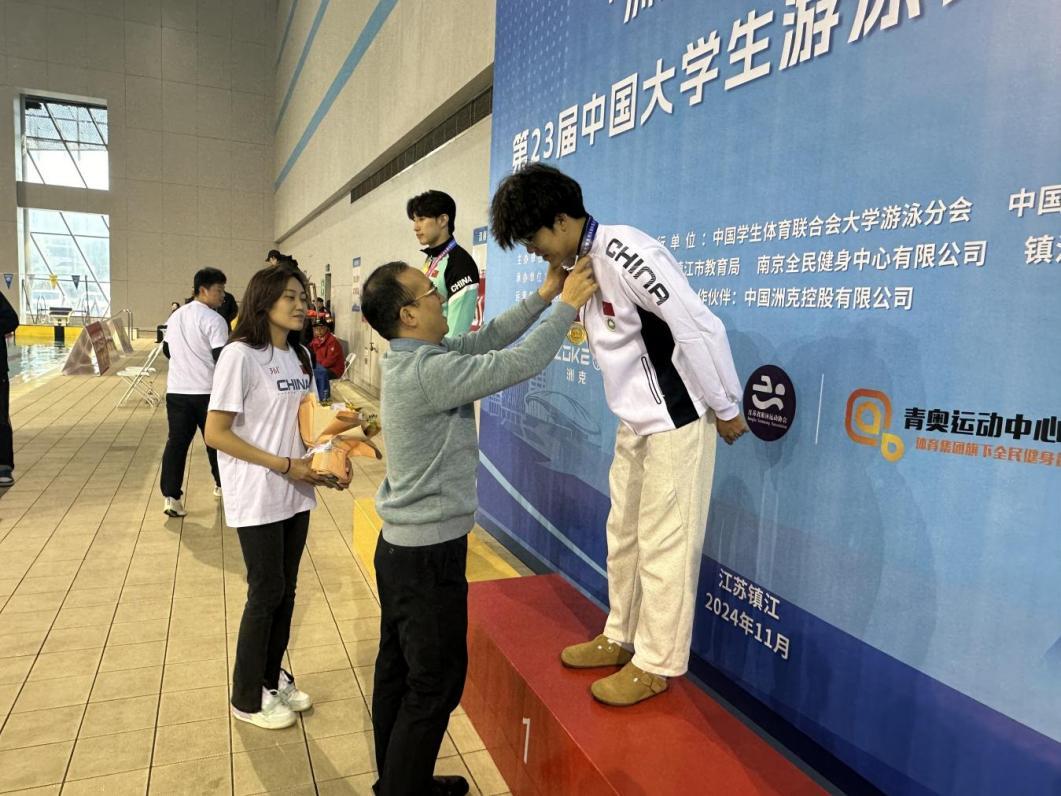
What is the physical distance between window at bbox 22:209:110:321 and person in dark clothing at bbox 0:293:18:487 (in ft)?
61.0

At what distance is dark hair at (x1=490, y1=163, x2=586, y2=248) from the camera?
1.76 m

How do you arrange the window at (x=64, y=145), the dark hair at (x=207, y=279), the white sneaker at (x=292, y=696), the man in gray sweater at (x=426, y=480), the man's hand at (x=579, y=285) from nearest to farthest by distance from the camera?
1. the man in gray sweater at (x=426, y=480)
2. the man's hand at (x=579, y=285)
3. the white sneaker at (x=292, y=696)
4. the dark hair at (x=207, y=279)
5. the window at (x=64, y=145)

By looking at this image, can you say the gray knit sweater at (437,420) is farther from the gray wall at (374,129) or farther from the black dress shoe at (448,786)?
the gray wall at (374,129)

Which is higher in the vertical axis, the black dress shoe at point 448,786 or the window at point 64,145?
the window at point 64,145

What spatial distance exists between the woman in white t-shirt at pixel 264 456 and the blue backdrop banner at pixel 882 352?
1.41m

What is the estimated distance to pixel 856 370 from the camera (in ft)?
5.87

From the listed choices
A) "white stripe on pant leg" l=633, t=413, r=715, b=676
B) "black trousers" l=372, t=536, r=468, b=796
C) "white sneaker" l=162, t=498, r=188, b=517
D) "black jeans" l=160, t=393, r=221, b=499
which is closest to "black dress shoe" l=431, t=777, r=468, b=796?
"black trousers" l=372, t=536, r=468, b=796

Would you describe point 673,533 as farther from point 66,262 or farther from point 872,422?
point 66,262

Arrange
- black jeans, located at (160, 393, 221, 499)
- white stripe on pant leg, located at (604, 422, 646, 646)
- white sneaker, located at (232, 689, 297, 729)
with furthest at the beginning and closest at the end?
black jeans, located at (160, 393, 221, 499) → white sneaker, located at (232, 689, 297, 729) → white stripe on pant leg, located at (604, 422, 646, 646)

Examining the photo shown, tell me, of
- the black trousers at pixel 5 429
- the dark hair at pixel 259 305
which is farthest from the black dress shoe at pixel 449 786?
the black trousers at pixel 5 429

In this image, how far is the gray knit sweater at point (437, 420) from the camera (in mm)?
1525

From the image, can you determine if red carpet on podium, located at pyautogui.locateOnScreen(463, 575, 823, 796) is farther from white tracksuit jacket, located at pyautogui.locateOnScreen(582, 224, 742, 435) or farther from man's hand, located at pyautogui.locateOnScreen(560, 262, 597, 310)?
man's hand, located at pyautogui.locateOnScreen(560, 262, 597, 310)

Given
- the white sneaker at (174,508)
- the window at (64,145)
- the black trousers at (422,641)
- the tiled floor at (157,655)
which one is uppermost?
the window at (64,145)

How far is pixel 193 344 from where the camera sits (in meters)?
4.16
